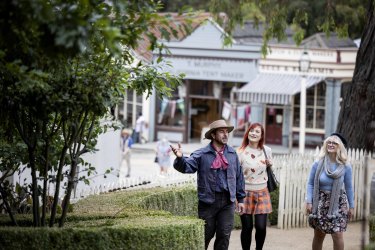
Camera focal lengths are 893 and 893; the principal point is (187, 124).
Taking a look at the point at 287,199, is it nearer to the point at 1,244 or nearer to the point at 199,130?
the point at 1,244

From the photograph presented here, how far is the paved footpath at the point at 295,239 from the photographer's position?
1299cm

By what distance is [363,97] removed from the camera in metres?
16.7

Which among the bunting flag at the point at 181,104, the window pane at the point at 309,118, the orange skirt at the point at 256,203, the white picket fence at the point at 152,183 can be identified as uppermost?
the bunting flag at the point at 181,104

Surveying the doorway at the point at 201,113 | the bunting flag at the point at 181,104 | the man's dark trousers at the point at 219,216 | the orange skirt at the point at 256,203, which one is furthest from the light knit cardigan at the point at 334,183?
the bunting flag at the point at 181,104

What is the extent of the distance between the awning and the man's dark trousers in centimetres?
2635

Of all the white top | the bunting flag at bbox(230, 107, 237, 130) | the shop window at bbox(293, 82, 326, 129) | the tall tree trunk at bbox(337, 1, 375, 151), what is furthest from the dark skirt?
the bunting flag at bbox(230, 107, 237, 130)

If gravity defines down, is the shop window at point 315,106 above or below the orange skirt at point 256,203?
above

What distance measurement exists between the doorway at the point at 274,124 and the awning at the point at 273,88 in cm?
137

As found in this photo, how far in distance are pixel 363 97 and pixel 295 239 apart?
394 centimetres

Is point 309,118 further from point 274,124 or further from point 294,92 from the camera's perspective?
point 294,92

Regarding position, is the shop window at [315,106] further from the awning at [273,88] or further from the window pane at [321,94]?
the awning at [273,88]

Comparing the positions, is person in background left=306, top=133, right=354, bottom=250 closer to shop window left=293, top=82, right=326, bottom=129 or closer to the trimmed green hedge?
the trimmed green hedge

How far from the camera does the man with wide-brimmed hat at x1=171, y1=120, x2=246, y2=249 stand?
33.8 ft

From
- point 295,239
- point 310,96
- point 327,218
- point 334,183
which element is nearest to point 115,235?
point 327,218
